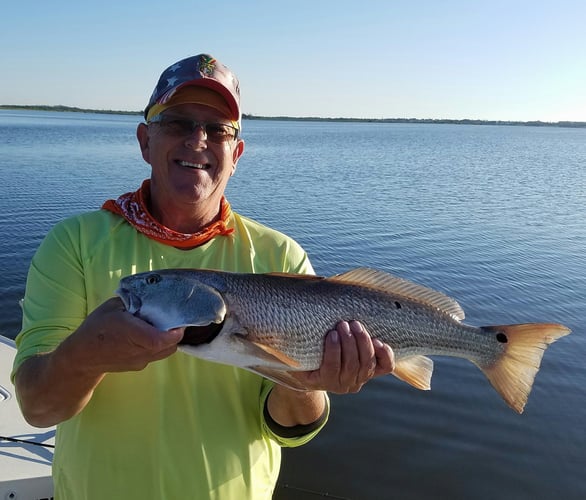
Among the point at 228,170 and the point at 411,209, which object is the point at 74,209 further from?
the point at 228,170

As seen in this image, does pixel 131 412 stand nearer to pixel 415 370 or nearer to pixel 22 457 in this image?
pixel 415 370

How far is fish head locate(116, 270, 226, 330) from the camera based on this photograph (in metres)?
2.64

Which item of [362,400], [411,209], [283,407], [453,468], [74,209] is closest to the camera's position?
[283,407]

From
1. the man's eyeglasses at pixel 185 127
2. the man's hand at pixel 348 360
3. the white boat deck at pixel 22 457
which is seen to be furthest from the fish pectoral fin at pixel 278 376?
the white boat deck at pixel 22 457

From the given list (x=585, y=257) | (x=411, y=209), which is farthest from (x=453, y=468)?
(x=411, y=209)

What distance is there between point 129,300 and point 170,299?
21 centimetres

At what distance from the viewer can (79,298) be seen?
2.83 m

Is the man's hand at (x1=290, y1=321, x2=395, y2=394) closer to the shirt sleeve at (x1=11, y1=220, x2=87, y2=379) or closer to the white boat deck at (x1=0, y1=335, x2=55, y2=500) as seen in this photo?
the shirt sleeve at (x1=11, y1=220, x2=87, y2=379)

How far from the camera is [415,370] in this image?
11.5ft

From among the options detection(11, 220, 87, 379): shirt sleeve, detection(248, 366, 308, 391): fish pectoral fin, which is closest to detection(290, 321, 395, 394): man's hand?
detection(248, 366, 308, 391): fish pectoral fin

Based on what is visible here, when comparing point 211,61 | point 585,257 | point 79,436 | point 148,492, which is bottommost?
point 585,257

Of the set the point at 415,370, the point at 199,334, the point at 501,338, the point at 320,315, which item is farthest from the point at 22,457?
the point at 501,338

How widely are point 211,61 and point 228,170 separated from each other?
672mm

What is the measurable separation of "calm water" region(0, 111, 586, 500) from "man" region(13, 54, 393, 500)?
16.0 ft
